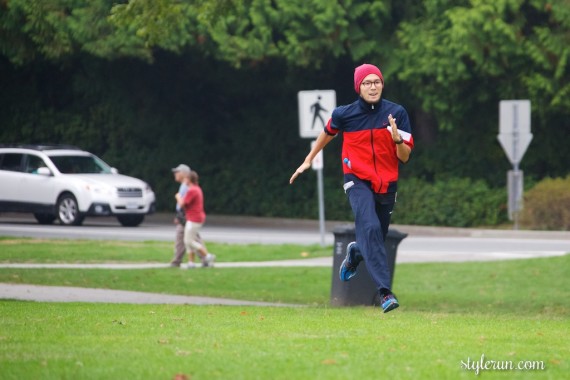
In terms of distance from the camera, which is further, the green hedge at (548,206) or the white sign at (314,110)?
the green hedge at (548,206)

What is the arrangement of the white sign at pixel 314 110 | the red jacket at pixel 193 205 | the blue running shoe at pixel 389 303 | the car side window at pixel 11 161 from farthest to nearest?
the car side window at pixel 11 161 → the white sign at pixel 314 110 → the red jacket at pixel 193 205 → the blue running shoe at pixel 389 303

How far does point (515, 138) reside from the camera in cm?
2898

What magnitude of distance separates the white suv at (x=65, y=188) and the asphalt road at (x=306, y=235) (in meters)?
0.44

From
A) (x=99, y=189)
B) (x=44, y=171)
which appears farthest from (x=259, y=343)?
(x=44, y=171)

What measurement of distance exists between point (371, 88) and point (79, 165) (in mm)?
22552

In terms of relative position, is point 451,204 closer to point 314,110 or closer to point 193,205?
point 314,110

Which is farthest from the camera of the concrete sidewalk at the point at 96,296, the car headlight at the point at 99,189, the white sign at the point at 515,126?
the car headlight at the point at 99,189

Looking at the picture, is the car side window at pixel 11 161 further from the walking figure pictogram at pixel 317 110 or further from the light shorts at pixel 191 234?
the light shorts at pixel 191 234

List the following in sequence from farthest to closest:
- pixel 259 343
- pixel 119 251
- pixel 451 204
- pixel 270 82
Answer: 1. pixel 270 82
2. pixel 451 204
3. pixel 119 251
4. pixel 259 343

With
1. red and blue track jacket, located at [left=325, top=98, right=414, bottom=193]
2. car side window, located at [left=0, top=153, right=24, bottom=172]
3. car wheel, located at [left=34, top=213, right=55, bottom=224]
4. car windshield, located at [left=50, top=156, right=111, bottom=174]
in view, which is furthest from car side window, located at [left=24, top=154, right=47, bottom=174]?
red and blue track jacket, located at [left=325, top=98, right=414, bottom=193]

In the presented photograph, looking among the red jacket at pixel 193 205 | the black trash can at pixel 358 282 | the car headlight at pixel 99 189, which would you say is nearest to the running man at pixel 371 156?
the black trash can at pixel 358 282

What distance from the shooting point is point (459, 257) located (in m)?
22.6

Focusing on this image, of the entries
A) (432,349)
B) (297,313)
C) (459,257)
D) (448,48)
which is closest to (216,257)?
(459,257)

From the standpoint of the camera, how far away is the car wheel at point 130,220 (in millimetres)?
31834
